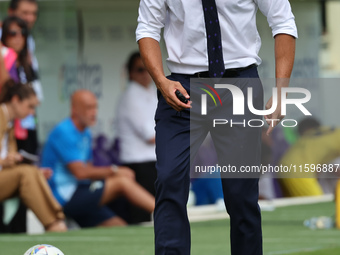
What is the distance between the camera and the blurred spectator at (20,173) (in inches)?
351

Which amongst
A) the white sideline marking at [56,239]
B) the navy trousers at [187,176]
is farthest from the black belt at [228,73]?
the white sideline marking at [56,239]

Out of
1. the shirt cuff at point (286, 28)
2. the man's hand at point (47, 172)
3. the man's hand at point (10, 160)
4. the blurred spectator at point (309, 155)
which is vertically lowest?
the blurred spectator at point (309, 155)

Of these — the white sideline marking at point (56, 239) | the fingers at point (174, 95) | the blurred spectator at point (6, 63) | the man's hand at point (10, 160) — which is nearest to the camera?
the fingers at point (174, 95)

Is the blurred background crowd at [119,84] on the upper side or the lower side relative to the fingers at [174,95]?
lower

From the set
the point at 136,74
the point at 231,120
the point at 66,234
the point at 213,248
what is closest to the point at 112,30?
the point at 136,74

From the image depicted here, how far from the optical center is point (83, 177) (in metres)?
9.43

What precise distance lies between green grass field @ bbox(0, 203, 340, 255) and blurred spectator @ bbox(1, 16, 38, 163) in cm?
113

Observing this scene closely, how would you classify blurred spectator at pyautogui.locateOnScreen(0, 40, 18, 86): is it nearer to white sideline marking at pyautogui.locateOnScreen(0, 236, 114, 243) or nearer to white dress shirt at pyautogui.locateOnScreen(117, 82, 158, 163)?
white dress shirt at pyautogui.locateOnScreen(117, 82, 158, 163)

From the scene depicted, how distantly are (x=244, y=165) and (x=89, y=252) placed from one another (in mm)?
3154

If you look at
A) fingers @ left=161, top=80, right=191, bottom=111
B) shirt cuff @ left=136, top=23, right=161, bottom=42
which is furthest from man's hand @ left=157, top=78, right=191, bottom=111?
→ shirt cuff @ left=136, top=23, right=161, bottom=42

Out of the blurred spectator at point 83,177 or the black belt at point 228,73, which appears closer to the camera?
the black belt at point 228,73

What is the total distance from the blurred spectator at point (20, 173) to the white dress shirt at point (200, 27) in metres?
4.75

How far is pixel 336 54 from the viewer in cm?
1409

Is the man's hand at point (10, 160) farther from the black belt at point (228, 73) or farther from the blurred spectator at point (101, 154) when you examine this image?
the black belt at point (228, 73)
